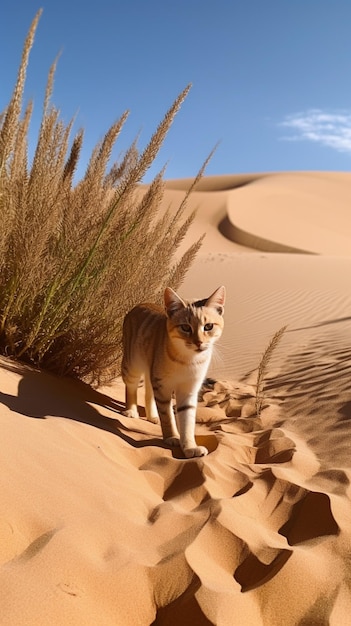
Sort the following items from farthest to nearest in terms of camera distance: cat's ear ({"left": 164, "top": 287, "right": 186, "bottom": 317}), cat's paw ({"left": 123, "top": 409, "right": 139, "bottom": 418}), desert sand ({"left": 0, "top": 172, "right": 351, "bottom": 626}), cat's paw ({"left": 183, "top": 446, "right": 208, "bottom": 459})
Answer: cat's paw ({"left": 123, "top": 409, "right": 139, "bottom": 418})
cat's ear ({"left": 164, "top": 287, "right": 186, "bottom": 317})
cat's paw ({"left": 183, "top": 446, "right": 208, "bottom": 459})
desert sand ({"left": 0, "top": 172, "right": 351, "bottom": 626})

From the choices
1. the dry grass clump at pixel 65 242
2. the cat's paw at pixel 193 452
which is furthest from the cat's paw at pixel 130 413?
the cat's paw at pixel 193 452

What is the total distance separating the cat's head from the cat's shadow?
650 millimetres

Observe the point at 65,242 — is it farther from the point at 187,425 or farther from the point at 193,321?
the point at 187,425

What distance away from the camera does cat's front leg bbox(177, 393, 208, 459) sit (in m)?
2.97

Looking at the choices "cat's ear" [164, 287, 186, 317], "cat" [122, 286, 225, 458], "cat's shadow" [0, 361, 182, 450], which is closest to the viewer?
"cat's shadow" [0, 361, 182, 450]

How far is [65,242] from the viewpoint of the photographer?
348 cm

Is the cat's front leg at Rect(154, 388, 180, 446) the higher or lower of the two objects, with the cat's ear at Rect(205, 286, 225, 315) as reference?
lower

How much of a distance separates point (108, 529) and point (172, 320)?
1746mm

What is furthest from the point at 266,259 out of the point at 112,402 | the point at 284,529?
the point at 284,529

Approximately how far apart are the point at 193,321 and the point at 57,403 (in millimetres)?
975

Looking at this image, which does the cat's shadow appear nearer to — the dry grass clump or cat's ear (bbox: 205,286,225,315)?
the dry grass clump

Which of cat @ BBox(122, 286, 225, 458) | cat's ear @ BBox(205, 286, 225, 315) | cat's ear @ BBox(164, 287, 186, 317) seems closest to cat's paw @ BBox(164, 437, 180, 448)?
cat @ BBox(122, 286, 225, 458)

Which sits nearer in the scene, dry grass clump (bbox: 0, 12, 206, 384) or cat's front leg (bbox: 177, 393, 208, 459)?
cat's front leg (bbox: 177, 393, 208, 459)

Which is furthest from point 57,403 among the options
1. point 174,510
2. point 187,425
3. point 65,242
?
point 174,510
